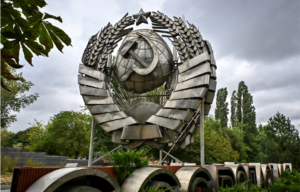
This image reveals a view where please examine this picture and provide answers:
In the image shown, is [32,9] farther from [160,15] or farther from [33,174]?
[160,15]

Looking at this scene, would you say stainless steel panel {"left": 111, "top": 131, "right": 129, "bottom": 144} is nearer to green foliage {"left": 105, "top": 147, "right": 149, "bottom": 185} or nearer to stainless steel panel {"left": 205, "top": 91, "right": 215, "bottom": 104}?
green foliage {"left": 105, "top": 147, "right": 149, "bottom": 185}

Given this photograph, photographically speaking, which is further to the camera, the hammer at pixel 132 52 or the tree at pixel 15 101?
the tree at pixel 15 101

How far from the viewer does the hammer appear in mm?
9156

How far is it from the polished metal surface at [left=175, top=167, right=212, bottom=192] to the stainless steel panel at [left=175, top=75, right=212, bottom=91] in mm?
3294

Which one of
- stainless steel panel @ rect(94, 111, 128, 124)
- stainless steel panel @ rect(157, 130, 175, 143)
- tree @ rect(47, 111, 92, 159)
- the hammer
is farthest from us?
tree @ rect(47, 111, 92, 159)

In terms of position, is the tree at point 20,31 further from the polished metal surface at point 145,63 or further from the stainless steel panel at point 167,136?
the polished metal surface at point 145,63

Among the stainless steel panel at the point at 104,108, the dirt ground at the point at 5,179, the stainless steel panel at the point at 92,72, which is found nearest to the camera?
the stainless steel panel at the point at 104,108

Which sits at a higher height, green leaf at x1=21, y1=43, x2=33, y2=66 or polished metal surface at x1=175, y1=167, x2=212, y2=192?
green leaf at x1=21, y1=43, x2=33, y2=66

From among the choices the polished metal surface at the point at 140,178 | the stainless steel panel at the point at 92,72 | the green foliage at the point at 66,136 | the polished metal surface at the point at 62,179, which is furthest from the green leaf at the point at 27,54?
the green foliage at the point at 66,136

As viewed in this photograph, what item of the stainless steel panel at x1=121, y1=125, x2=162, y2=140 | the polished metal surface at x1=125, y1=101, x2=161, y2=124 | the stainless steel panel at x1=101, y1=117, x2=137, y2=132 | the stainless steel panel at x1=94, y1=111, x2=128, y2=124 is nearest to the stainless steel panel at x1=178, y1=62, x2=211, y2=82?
the polished metal surface at x1=125, y1=101, x2=161, y2=124

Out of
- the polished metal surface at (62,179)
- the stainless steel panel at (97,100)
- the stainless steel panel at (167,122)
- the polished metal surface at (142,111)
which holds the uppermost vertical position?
the stainless steel panel at (97,100)

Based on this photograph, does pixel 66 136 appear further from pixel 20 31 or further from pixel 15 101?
pixel 20 31

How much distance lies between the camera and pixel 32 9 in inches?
67.4

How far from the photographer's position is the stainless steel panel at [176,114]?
830cm
